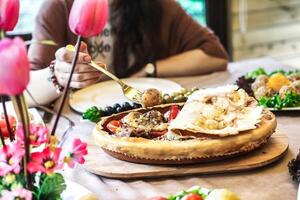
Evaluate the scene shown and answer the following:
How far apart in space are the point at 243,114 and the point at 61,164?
1.45ft

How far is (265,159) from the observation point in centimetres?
98

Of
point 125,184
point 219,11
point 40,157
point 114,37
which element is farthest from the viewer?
point 219,11

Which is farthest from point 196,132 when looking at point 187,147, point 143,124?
point 143,124

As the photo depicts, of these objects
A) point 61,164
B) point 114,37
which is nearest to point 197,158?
point 61,164

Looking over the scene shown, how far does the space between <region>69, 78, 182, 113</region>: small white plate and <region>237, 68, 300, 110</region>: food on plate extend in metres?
0.20

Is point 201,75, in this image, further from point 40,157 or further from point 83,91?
point 40,157

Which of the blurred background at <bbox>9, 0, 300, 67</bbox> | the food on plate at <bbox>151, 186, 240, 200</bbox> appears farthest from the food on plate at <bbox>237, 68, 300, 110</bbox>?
the blurred background at <bbox>9, 0, 300, 67</bbox>

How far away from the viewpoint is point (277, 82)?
54.6 inches

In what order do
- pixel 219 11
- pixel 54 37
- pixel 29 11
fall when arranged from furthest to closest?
pixel 219 11, pixel 29 11, pixel 54 37

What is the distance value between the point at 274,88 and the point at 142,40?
728 mm

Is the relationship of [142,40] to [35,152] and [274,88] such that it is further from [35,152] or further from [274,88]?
[35,152]

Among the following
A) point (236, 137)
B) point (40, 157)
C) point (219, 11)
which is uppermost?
point (40, 157)

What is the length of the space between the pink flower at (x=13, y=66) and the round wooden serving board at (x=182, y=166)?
40 centimetres

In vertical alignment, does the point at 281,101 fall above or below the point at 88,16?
below
